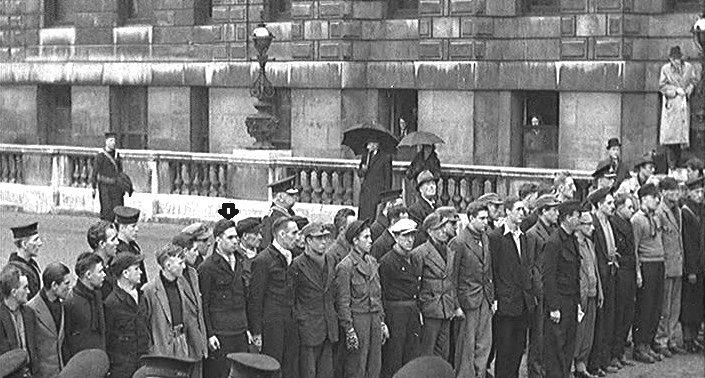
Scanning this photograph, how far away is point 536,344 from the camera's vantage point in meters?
16.4

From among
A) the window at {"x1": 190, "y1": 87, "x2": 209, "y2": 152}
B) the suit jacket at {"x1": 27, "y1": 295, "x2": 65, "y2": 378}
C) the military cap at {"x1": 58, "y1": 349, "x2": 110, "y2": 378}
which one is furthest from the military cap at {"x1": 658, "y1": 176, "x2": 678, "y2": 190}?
the window at {"x1": 190, "y1": 87, "x2": 209, "y2": 152}

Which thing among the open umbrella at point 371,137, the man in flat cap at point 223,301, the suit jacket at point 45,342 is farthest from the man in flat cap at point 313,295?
the open umbrella at point 371,137

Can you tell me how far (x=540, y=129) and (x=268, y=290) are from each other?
16.5 meters

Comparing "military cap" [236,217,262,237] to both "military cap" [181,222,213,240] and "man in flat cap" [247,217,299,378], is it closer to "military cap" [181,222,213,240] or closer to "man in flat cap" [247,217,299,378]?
"man in flat cap" [247,217,299,378]

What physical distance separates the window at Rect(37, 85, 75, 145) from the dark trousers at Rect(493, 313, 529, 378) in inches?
950

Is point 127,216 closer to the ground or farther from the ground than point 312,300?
farther from the ground

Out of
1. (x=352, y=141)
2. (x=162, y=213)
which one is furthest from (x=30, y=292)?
(x=162, y=213)

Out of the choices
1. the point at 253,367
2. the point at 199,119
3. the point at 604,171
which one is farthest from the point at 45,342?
the point at 199,119

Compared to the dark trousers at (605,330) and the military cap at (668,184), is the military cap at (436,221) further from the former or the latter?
the military cap at (668,184)

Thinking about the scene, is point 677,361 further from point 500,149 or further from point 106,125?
point 106,125

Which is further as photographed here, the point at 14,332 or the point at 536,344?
the point at 536,344

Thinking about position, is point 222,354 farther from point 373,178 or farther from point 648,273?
point 373,178

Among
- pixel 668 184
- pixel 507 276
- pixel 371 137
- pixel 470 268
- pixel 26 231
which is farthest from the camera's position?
pixel 371 137

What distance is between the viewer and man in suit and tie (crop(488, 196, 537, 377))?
15836mm
